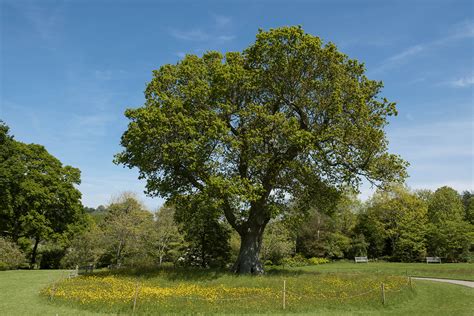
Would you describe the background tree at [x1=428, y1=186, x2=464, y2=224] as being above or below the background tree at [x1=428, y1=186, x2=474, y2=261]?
above

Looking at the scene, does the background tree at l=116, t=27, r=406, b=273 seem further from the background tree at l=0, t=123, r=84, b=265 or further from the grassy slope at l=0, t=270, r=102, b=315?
the background tree at l=0, t=123, r=84, b=265

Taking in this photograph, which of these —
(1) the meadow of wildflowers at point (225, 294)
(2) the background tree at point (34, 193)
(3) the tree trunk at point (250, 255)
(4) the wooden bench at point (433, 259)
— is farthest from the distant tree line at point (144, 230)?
(1) the meadow of wildflowers at point (225, 294)

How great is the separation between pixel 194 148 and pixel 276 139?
6.18 metres

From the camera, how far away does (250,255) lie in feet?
96.7

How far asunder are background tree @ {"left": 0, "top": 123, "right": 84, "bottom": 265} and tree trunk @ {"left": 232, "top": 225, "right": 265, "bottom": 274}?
27.5 meters

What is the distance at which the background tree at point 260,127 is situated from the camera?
2647 centimetres

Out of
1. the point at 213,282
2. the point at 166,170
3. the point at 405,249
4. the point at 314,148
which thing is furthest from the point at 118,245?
the point at 405,249

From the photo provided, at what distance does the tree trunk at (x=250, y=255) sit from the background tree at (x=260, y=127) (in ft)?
0.26

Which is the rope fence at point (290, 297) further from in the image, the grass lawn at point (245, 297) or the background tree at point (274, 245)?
the background tree at point (274, 245)

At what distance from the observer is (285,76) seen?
92.2 ft

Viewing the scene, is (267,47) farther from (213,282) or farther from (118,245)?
(118,245)

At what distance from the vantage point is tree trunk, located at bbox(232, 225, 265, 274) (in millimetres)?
29016

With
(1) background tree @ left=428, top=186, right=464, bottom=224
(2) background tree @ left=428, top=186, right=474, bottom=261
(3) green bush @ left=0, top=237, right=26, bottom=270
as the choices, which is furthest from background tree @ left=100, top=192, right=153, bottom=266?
(1) background tree @ left=428, top=186, right=464, bottom=224

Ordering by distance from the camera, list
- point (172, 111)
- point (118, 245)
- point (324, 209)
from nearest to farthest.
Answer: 1. point (172, 111)
2. point (324, 209)
3. point (118, 245)
